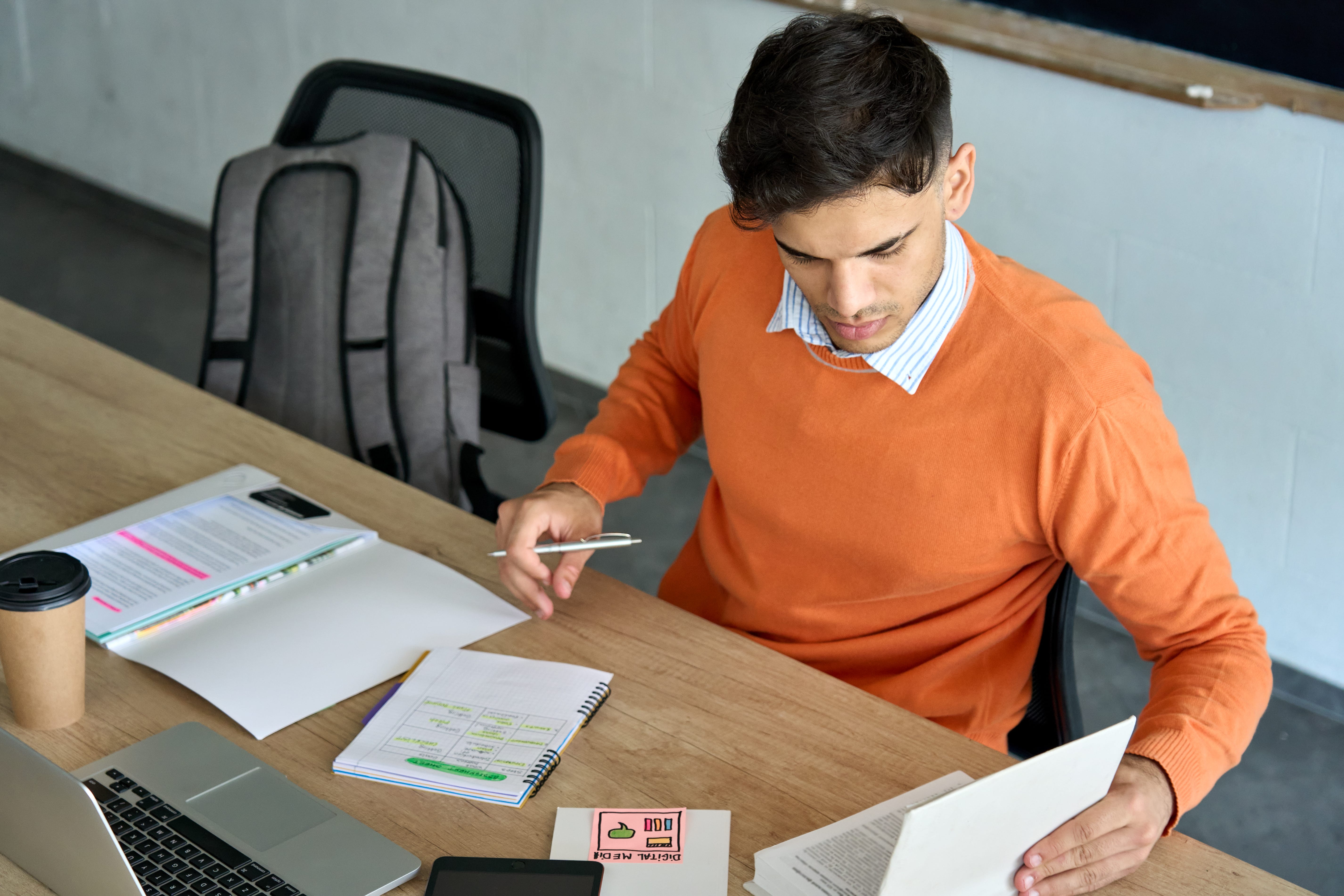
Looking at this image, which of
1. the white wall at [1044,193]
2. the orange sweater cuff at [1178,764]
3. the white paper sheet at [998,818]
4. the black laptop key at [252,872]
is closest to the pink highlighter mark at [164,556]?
the black laptop key at [252,872]

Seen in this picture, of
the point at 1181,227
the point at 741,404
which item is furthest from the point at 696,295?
the point at 1181,227

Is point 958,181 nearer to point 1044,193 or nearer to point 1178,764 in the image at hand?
point 1178,764

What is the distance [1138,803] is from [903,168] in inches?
22.7

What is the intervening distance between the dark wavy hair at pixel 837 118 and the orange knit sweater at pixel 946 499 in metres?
0.20

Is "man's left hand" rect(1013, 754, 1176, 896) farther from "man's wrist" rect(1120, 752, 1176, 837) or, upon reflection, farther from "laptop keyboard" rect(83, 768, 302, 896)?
"laptop keyboard" rect(83, 768, 302, 896)

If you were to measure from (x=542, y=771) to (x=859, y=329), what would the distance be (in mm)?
525

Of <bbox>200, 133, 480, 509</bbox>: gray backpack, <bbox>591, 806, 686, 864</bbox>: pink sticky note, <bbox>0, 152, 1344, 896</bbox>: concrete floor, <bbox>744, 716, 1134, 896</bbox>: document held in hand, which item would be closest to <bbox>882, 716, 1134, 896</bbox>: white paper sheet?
<bbox>744, 716, 1134, 896</bbox>: document held in hand

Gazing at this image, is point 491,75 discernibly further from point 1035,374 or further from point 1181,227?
point 1035,374

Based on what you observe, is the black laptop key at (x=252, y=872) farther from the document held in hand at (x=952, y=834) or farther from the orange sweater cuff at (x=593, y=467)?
the orange sweater cuff at (x=593, y=467)

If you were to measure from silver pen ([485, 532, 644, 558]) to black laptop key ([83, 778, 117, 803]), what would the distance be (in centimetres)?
44

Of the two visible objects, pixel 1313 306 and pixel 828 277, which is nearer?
pixel 828 277

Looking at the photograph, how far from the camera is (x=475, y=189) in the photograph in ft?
6.64

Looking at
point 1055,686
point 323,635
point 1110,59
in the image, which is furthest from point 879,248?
point 1110,59

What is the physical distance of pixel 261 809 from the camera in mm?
1120
